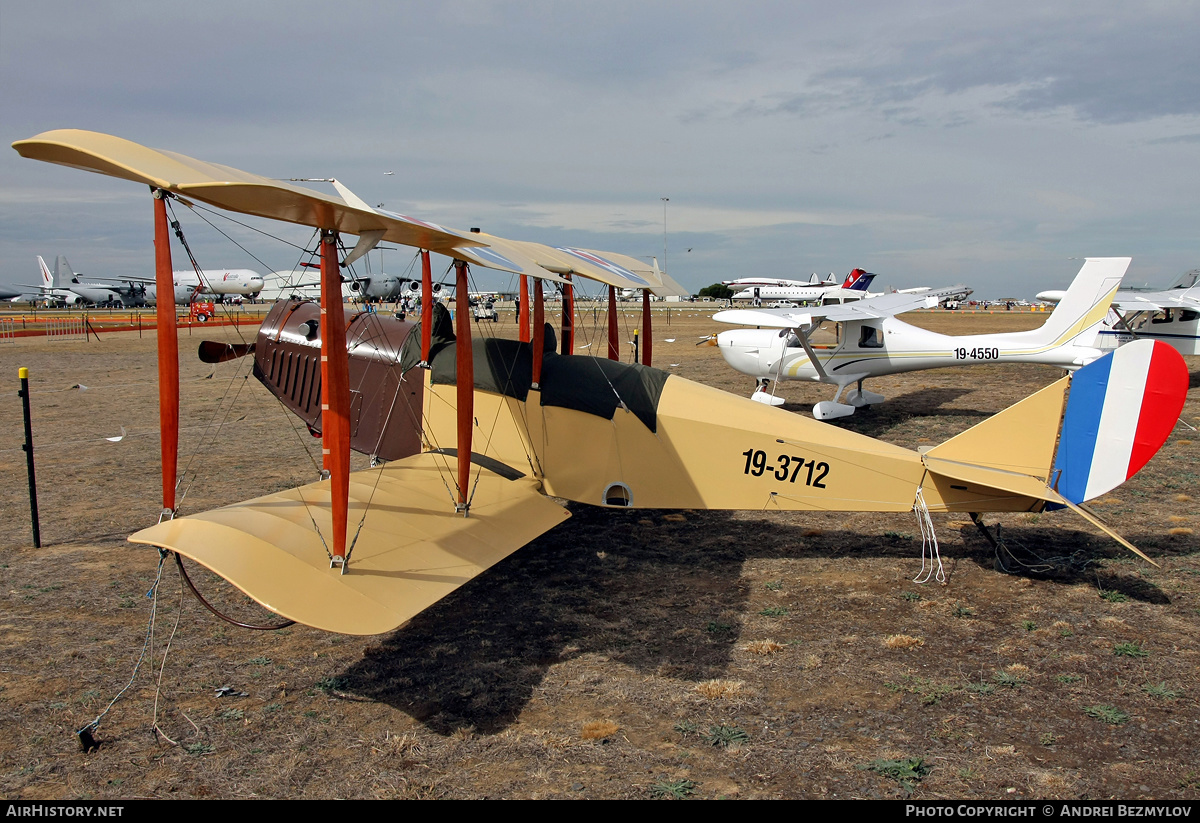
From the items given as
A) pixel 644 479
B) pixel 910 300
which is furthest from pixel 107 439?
pixel 910 300

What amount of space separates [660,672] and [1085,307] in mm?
11654

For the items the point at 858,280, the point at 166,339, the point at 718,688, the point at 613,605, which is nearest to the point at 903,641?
the point at 718,688

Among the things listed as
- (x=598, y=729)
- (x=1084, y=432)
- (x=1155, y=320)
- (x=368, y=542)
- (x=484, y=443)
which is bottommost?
(x=598, y=729)

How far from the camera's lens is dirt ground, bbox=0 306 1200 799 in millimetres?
3311

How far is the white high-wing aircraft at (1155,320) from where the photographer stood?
52.8ft

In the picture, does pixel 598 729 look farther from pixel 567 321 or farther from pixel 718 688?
pixel 567 321

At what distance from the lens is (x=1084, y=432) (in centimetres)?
506

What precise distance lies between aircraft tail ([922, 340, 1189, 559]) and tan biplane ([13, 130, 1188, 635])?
0.5 inches

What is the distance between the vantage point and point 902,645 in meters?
4.55

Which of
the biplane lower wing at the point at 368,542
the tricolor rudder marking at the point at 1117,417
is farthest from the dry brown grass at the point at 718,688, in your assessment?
the tricolor rudder marking at the point at 1117,417

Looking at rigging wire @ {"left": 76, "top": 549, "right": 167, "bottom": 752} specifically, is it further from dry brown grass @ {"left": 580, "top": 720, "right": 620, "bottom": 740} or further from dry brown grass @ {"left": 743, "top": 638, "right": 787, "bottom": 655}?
dry brown grass @ {"left": 743, "top": 638, "right": 787, "bottom": 655}

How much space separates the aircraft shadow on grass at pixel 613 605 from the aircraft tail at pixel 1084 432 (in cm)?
91

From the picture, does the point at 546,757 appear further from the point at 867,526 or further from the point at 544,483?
the point at 867,526

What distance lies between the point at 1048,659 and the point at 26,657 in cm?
612
